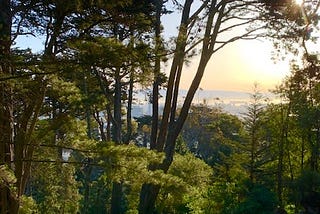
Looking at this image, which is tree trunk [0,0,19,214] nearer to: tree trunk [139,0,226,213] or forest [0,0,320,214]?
forest [0,0,320,214]

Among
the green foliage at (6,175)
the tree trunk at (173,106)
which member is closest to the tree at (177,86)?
the tree trunk at (173,106)

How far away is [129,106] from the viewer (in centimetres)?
1390

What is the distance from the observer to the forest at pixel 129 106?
581cm

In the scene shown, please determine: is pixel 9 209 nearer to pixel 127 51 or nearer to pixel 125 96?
pixel 127 51

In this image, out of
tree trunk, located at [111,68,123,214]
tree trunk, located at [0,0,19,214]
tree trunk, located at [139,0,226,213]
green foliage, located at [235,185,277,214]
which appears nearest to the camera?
tree trunk, located at [0,0,19,214]

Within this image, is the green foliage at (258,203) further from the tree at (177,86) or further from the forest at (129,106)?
the tree at (177,86)

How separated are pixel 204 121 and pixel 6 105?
169 ft

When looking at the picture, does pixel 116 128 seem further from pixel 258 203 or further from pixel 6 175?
pixel 6 175

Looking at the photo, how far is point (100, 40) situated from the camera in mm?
5613

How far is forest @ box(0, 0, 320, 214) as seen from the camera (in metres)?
5.81

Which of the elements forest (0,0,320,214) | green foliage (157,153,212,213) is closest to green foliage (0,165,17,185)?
forest (0,0,320,214)

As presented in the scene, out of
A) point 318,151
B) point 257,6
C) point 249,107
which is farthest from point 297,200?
point 257,6

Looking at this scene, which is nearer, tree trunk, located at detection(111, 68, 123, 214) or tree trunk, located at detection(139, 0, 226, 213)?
tree trunk, located at detection(139, 0, 226, 213)

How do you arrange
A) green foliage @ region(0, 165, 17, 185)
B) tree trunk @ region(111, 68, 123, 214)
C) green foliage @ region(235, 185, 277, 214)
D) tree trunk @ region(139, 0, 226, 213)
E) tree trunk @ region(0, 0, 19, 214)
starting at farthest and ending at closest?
green foliage @ region(235, 185, 277, 214) → tree trunk @ region(111, 68, 123, 214) → tree trunk @ region(139, 0, 226, 213) → tree trunk @ region(0, 0, 19, 214) → green foliage @ region(0, 165, 17, 185)
